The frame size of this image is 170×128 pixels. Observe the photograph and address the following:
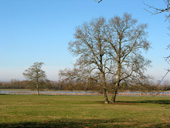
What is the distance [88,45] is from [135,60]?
6.99 metres

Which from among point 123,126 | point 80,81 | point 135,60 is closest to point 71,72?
point 80,81

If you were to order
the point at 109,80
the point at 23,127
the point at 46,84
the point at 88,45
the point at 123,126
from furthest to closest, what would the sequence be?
the point at 46,84 < the point at 88,45 < the point at 109,80 < the point at 123,126 < the point at 23,127

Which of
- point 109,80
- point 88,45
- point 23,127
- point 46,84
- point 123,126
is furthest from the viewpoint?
point 46,84

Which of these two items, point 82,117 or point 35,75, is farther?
point 35,75

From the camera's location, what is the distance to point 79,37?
33.0m

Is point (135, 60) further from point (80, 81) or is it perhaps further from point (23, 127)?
point (23, 127)

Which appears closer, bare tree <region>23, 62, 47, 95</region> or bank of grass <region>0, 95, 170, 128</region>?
bank of grass <region>0, 95, 170, 128</region>

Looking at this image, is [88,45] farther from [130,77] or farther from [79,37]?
[130,77]

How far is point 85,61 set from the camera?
31.7 m

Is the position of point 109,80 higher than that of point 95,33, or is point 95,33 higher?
point 95,33

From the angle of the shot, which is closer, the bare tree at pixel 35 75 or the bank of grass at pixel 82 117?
the bank of grass at pixel 82 117

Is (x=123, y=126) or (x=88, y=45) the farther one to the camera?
(x=88, y=45)

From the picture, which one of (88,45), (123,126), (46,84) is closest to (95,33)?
(88,45)

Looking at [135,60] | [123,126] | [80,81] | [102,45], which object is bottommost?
[123,126]
